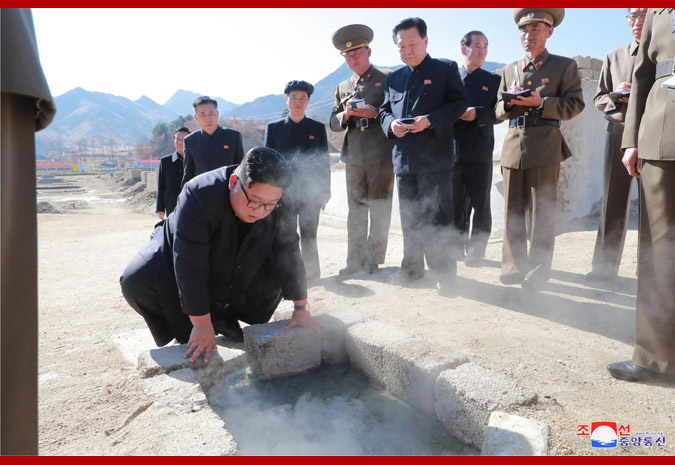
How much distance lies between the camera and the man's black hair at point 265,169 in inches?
87.4

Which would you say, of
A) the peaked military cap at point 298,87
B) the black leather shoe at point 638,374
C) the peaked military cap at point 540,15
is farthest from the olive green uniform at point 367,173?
the black leather shoe at point 638,374

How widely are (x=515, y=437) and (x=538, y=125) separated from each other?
2724 mm

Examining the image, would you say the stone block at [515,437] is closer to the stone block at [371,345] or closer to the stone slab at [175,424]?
the stone block at [371,345]

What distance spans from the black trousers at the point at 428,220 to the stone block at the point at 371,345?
112 cm

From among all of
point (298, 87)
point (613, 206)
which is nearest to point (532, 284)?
point (613, 206)

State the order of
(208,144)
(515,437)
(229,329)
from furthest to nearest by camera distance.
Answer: (208,144) → (229,329) → (515,437)

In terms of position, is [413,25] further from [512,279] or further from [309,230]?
[512,279]

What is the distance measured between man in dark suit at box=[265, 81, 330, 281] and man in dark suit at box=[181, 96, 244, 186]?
61 centimetres

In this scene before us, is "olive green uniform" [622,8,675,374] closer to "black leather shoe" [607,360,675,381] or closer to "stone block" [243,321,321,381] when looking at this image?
"black leather shoe" [607,360,675,381]

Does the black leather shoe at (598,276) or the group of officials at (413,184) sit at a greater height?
the group of officials at (413,184)

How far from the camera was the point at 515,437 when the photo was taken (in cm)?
172

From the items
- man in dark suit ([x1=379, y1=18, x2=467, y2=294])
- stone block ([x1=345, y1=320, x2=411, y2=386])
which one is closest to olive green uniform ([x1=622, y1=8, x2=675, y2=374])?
stone block ([x1=345, y1=320, x2=411, y2=386])

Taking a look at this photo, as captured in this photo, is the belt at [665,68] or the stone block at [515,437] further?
the belt at [665,68]

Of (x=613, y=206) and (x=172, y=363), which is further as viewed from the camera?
(x=613, y=206)
